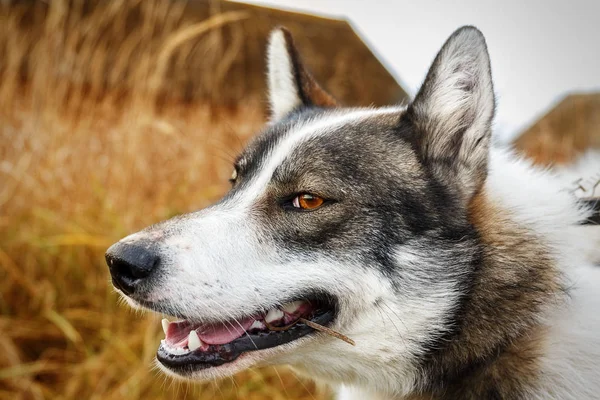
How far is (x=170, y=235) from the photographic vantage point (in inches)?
75.9

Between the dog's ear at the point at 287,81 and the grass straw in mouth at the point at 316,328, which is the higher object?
the dog's ear at the point at 287,81

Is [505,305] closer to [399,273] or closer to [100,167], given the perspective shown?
[399,273]

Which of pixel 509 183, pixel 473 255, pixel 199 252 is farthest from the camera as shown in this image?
pixel 509 183

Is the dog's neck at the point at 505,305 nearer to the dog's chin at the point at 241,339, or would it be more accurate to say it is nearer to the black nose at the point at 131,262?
the dog's chin at the point at 241,339

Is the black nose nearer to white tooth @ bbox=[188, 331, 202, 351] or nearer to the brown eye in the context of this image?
white tooth @ bbox=[188, 331, 202, 351]

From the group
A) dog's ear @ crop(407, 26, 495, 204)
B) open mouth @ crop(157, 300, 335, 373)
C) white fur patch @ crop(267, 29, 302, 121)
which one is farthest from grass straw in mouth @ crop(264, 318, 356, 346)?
white fur patch @ crop(267, 29, 302, 121)

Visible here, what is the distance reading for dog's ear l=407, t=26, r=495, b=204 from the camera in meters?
2.02

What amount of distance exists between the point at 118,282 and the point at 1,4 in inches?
189

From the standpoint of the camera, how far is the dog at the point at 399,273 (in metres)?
1.91

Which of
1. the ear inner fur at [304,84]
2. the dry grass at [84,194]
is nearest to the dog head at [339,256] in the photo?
the ear inner fur at [304,84]

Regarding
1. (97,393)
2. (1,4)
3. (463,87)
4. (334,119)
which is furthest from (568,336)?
(1,4)

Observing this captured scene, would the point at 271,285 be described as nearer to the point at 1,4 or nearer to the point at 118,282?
the point at 118,282

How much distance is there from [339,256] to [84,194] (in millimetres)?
2883

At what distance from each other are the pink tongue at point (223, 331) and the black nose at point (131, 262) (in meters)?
0.30
